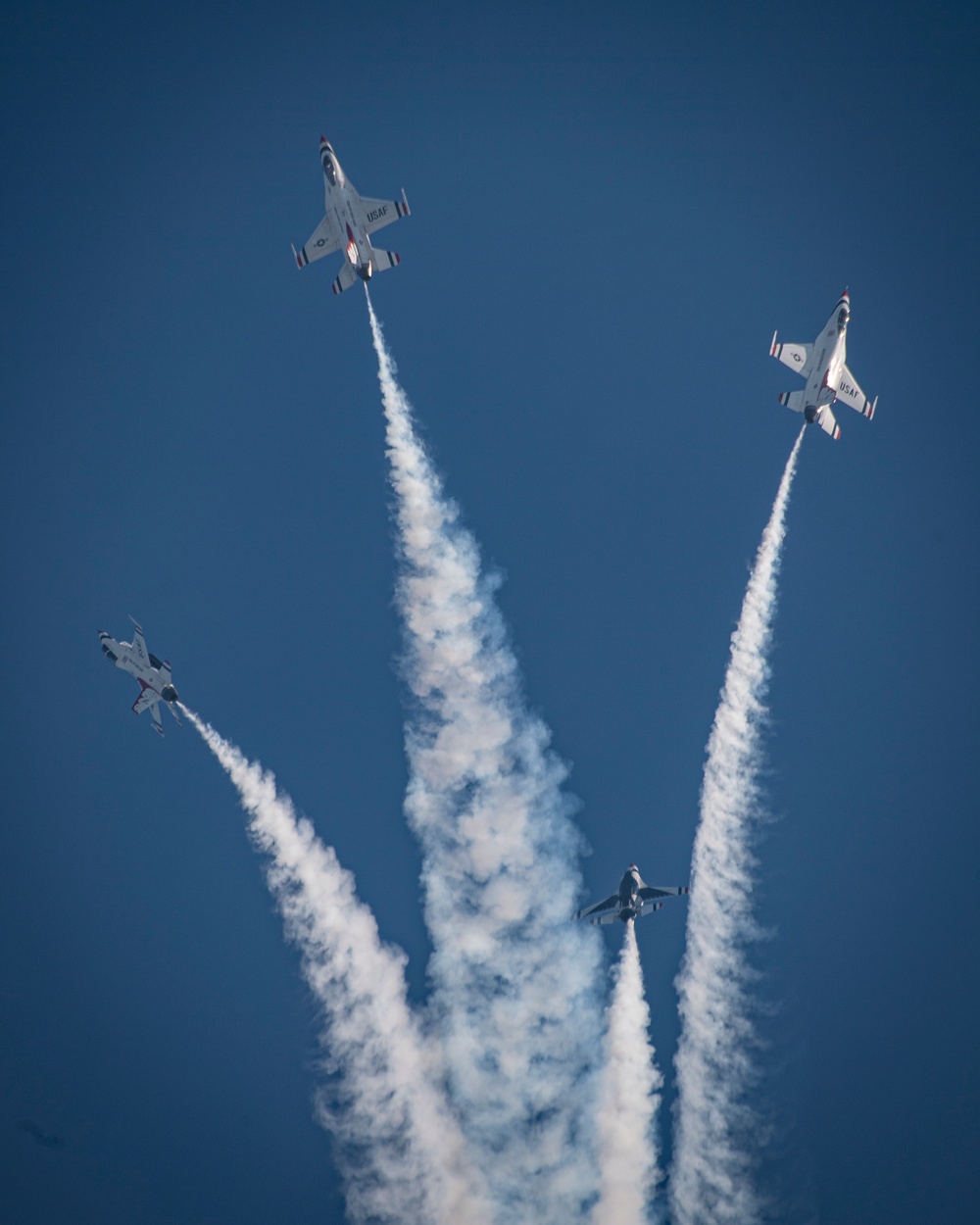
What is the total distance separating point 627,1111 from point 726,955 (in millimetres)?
8318

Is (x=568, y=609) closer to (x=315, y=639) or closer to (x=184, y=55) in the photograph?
(x=315, y=639)

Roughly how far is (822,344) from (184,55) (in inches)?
4304

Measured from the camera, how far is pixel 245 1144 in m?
43.1

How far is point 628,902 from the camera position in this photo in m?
39.2

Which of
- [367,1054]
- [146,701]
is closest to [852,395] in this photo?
[146,701]

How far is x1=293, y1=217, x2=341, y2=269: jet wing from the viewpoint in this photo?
41062 mm

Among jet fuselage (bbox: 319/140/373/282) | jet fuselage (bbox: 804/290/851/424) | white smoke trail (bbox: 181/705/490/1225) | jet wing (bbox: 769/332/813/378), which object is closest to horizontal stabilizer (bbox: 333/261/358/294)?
jet fuselage (bbox: 319/140/373/282)

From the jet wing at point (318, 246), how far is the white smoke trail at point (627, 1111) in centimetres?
3571

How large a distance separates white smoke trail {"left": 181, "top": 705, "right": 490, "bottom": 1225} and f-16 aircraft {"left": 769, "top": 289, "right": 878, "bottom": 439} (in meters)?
31.7

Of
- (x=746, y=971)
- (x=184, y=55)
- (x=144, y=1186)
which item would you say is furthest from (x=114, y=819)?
(x=184, y=55)

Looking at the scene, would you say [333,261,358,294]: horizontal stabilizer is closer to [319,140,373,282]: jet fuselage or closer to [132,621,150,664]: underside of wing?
[319,140,373,282]: jet fuselage

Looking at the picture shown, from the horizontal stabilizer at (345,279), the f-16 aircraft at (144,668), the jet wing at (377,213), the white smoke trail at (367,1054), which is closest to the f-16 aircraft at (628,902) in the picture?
the white smoke trail at (367,1054)

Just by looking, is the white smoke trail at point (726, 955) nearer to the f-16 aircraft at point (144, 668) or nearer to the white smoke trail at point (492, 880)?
the white smoke trail at point (492, 880)

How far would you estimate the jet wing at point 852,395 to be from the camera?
41406 mm
